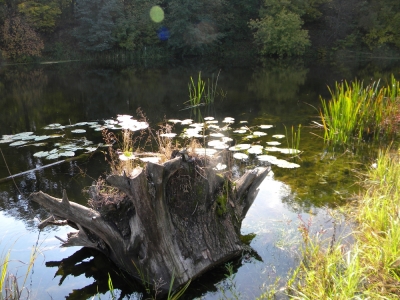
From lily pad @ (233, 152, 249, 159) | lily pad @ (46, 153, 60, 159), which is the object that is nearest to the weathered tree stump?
lily pad @ (233, 152, 249, 159)

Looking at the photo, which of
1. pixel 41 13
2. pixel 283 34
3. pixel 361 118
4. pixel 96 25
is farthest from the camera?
pixel 41 13

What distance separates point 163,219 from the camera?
3.04 meters

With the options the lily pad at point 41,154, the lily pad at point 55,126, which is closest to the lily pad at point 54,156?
the lily pad at point 41,154

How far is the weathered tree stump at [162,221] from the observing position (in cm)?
294

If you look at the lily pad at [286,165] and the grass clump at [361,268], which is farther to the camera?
the lily pad at [286,165]

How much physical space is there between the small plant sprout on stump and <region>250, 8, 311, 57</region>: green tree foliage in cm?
2397

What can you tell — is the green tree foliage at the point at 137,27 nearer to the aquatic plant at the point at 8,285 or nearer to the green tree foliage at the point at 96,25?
the green tree foliage at the point at 96,25

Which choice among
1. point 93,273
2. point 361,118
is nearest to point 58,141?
point 93,273

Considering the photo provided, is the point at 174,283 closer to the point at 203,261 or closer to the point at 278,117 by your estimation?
the point at 203,261

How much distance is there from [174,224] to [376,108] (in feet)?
16.1

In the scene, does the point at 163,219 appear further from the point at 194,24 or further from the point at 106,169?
the point at 194,24

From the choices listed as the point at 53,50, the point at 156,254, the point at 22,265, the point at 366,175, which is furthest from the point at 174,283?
the point at 53,50

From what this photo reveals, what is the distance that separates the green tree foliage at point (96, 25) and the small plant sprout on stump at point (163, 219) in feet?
79.3

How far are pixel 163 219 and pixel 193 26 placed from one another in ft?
83.0
